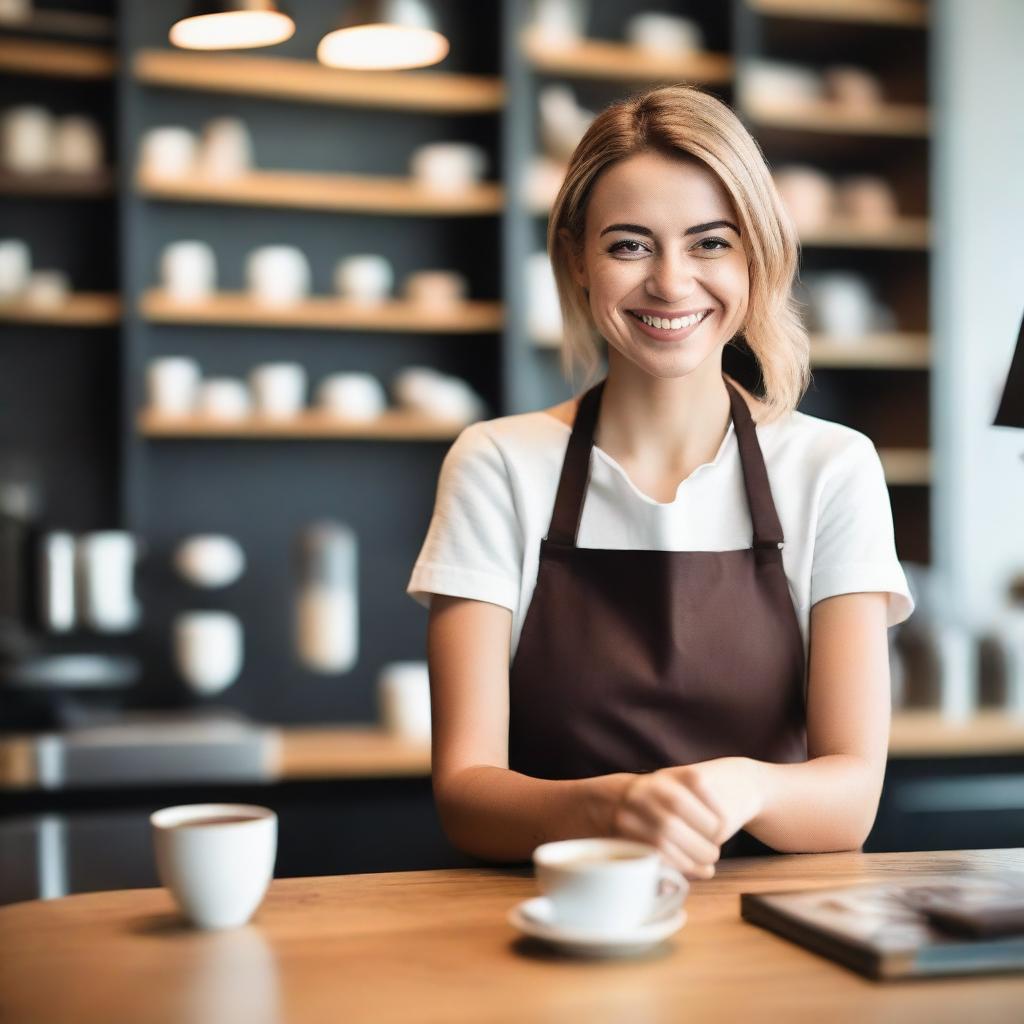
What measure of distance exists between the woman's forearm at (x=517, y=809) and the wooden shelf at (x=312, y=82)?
283 centimetres

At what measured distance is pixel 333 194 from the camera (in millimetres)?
3959

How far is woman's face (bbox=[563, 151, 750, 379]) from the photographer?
1.62m

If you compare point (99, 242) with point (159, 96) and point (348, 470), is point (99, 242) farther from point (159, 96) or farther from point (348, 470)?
point (348, 470)

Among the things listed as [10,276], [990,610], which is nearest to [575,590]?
[10,276]

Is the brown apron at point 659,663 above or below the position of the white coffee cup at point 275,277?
below

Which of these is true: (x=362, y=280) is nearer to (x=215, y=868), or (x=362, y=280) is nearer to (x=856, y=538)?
(x=856, y=538)

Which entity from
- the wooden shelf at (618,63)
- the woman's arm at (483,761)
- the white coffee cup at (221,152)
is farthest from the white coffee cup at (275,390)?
the woman's arm at (483,761)

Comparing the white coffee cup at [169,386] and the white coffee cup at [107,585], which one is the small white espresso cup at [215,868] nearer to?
the white coffee cup at [107,585]

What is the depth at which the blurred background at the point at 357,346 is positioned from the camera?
10.6ft

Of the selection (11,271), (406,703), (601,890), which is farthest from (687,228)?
(11,271)

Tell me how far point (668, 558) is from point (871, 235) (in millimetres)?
2928

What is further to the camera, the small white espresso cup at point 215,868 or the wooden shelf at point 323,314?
the wooden shelf at point 323,314

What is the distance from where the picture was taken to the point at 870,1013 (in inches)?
35.7

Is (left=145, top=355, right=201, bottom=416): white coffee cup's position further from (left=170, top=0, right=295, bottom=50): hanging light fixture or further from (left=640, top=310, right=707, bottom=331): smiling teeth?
(left=640, top=310, right=707, bottom=331): smiling teeth
